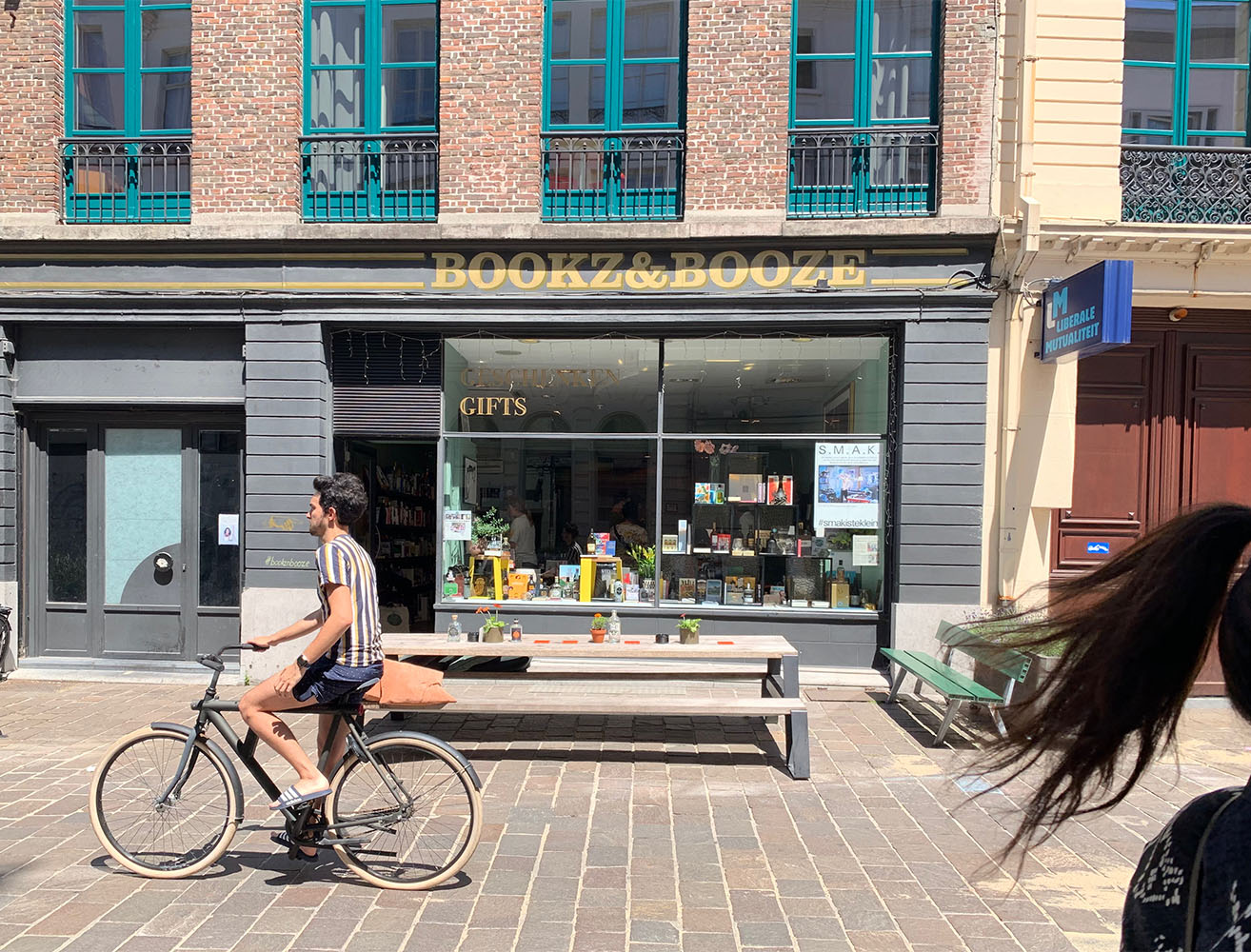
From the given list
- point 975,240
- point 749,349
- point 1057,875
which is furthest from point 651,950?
point 975,240

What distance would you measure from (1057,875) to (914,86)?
25.7ft

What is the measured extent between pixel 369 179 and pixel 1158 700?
956 cm

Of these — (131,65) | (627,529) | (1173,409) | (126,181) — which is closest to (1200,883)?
(627,529)

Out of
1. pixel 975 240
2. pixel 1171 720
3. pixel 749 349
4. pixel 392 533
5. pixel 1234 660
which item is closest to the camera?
pixel 1234 660

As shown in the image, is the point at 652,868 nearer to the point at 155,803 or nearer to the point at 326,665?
the point at 326,665

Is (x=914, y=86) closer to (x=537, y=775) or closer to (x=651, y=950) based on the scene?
(x=537, y=775)

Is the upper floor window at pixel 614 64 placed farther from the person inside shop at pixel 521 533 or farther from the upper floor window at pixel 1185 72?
the upper floor window at pixel 1185 72

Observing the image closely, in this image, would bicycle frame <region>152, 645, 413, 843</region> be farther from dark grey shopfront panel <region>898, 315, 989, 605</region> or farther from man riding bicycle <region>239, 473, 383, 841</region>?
dark grey shopfront panel <region>898, 315, 989, 605</region>

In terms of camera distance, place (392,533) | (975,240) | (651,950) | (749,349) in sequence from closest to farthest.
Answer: (651,950)
(975,240)
(749,349)
(392,533)

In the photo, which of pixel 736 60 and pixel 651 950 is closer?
pixel 651 950

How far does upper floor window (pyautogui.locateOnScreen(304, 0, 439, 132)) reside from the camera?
941 cm

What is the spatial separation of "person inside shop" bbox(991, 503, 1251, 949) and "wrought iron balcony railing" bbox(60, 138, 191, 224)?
33.5 feet

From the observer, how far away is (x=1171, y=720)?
1369 millimetres

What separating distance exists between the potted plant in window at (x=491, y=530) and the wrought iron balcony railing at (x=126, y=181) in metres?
4.65
